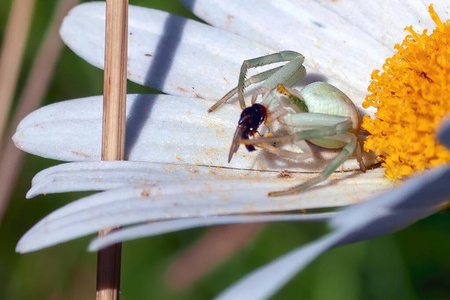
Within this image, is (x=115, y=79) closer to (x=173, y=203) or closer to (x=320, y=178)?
(x=173, y=203)

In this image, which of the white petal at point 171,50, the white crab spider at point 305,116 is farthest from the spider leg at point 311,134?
the white petal at point 171,50

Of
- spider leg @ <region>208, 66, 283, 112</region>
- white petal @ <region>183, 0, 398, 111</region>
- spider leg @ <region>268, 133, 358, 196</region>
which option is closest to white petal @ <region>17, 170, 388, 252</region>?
spider leg @ <region>268, 133, 358, 196</region>

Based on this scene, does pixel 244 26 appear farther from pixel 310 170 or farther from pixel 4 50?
pixel 4 50

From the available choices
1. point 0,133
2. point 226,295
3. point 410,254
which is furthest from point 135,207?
point 410,254

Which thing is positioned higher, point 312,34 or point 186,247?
point 312,34

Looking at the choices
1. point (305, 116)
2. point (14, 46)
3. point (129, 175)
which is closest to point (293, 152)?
point (305, 116)
